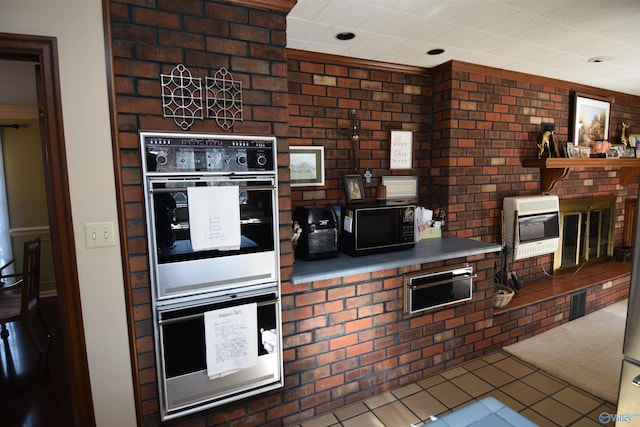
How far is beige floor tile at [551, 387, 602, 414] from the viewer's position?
216 cm

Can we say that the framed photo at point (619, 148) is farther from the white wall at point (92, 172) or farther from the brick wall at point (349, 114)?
the white wall at point (92, 172)

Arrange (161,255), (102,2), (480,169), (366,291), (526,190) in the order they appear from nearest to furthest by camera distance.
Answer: (102,2) → (161,255) → (366,291) → (480,169) → (526,190)

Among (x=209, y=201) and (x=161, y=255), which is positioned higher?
(x=209, y=201)

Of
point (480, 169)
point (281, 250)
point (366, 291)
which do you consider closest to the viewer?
point (281, 250)

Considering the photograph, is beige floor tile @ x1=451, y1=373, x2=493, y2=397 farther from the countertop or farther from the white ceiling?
the white ceiling

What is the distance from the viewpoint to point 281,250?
191 cm

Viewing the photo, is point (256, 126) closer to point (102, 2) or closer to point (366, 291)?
point (102, 2)

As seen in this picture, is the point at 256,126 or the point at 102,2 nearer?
the point at 102,2

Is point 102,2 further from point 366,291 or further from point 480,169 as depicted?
point 480,169

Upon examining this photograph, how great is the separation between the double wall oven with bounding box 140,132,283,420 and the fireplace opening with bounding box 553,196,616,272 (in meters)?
3.49

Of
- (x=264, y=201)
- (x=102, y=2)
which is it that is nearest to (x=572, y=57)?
(x=264, y=201)

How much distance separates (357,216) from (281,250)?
640 mm

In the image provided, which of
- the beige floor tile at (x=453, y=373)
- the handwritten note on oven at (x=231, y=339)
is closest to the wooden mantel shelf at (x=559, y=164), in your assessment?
the beige floor tile at (x=453, y=373)

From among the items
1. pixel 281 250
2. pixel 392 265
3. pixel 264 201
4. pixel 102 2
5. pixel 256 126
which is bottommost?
pixel 392 265
